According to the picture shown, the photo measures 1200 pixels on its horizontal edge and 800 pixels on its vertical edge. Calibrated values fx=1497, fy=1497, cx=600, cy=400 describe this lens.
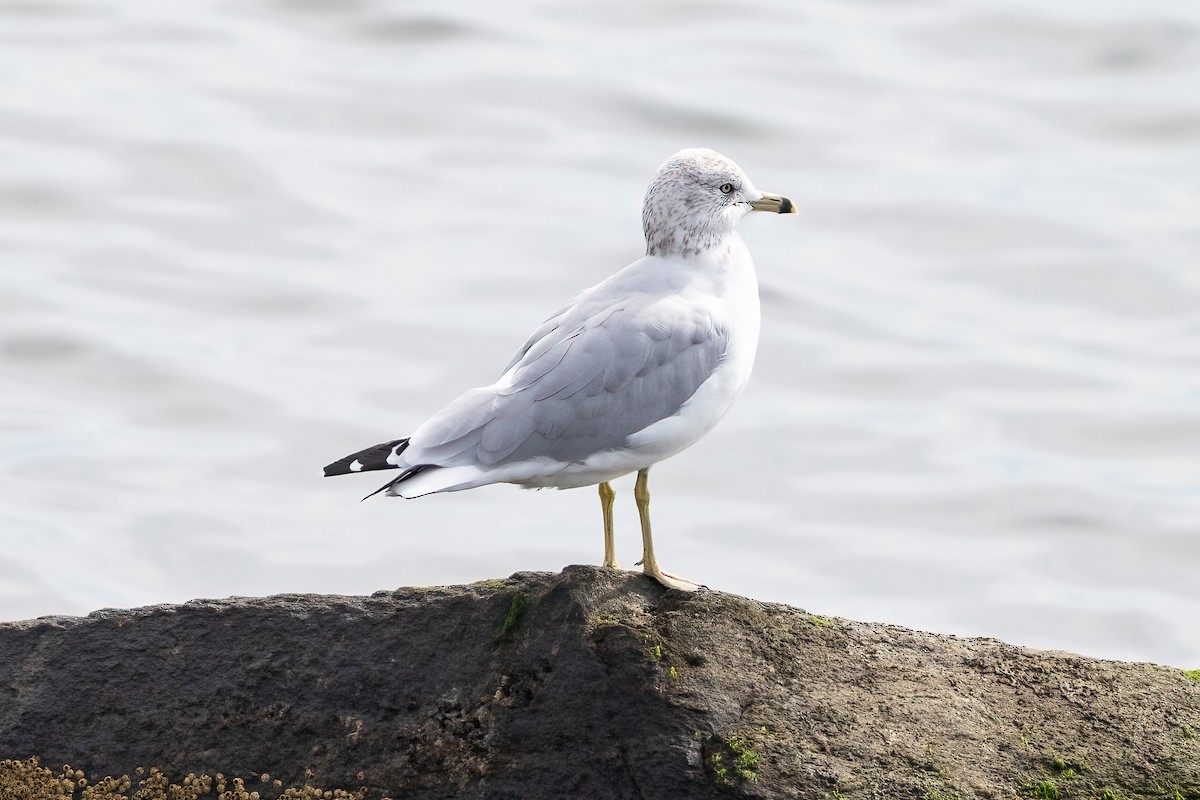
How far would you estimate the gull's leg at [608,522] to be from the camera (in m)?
6.41

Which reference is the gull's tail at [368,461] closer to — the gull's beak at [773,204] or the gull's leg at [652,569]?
the gull's leg at [652,569]

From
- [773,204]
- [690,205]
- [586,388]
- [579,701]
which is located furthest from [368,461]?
[773,204]

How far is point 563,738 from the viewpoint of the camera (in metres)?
5.05

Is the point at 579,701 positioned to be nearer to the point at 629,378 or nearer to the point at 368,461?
the point at 368,461

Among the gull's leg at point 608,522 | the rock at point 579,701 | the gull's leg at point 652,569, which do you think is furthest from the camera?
the gull's leg at point 608,522

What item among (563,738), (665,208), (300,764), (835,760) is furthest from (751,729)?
(665,208)

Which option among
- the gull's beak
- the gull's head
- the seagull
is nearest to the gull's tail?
the seagull

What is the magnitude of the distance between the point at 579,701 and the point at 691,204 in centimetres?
233

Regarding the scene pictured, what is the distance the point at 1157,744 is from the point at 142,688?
3.63 metres

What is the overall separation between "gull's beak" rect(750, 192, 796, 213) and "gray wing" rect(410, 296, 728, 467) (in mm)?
820

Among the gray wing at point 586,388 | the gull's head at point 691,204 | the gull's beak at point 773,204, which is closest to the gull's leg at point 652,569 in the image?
the gray wing at point 586,388

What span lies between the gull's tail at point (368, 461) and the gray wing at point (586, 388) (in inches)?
3.7

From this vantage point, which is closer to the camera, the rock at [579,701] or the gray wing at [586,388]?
the rock at [579,701]

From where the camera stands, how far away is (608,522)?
655 centimetres
